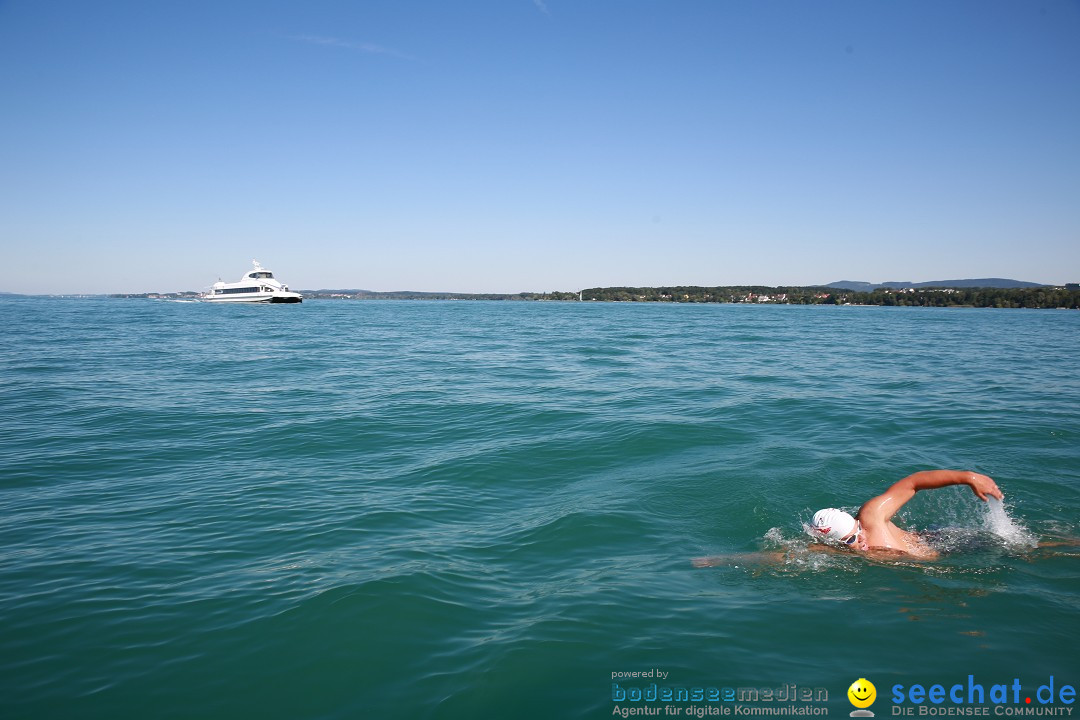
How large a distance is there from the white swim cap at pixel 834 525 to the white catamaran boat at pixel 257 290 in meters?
126

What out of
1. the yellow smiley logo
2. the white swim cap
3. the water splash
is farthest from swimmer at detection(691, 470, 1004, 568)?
the yellow smiley logo

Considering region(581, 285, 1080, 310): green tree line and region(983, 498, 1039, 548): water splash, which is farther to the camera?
region(581, 285, 1080, 310): green tree line

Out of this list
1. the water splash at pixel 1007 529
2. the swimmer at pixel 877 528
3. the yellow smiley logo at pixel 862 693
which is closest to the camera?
the yellow smiley logo at pixel 862 693

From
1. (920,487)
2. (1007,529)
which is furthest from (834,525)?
(1007,529)

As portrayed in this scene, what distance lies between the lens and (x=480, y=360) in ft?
91.9


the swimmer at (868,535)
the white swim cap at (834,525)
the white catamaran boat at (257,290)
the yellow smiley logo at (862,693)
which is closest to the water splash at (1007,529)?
the swimmer at (868,535)

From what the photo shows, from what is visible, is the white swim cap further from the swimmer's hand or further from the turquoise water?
the swimmer's hand

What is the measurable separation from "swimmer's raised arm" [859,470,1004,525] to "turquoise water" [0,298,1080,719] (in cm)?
62

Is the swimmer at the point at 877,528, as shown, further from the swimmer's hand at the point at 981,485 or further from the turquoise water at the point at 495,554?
the swimmer's hand at the point at 981,485

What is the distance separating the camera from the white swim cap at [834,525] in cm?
691

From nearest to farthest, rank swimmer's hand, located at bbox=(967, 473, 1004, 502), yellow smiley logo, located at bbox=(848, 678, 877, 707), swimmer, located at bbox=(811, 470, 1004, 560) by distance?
yellow smiley logo, located at bbox=(848, 678, 877, 707) < swimmer's hand, located at bbox=(967, 473, 1004, 502) < swimmer, located at bbox=(811, 470, 1004, 560)

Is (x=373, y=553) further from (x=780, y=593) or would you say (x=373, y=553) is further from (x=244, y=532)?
(x=780, y=593)

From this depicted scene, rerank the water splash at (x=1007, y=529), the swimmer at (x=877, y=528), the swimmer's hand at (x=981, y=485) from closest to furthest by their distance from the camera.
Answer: the swimmer's hand at (x=981, y=485) → the swimmer at (x=877, y=528) → the water splash at (x=1007, y=529)

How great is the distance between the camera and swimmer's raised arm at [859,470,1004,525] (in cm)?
618
